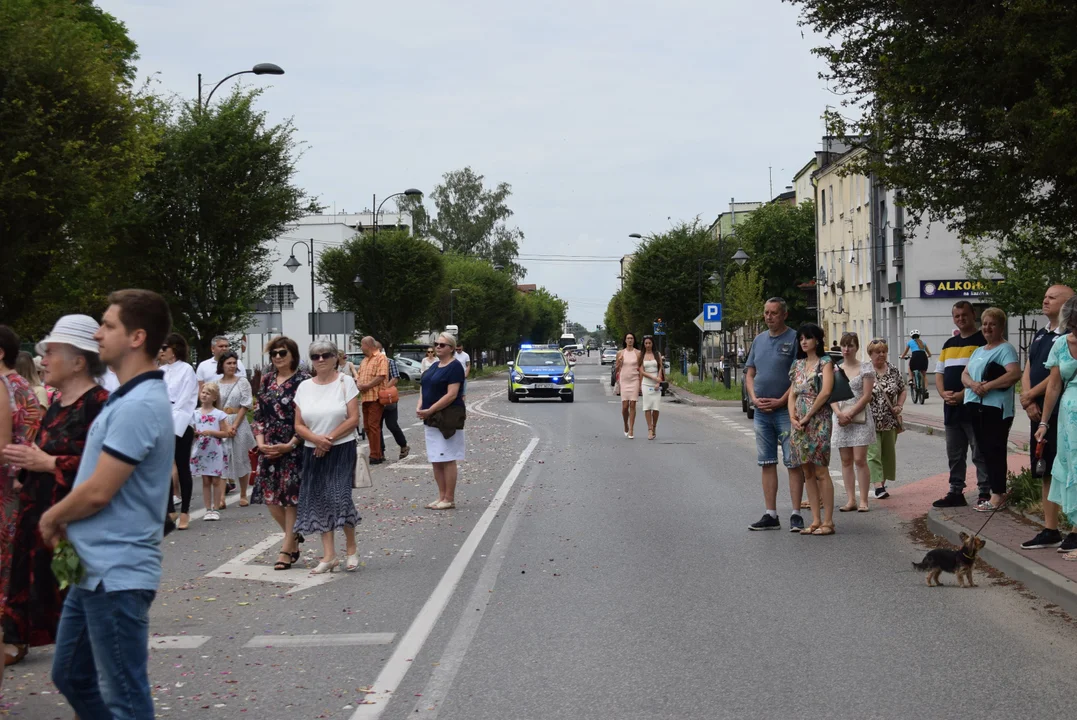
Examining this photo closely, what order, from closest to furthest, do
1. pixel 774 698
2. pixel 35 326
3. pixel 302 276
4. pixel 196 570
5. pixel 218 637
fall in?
pixel 774 698
pixel 218 637
pixel 196 570
pixel 35 326
pixel 302 276

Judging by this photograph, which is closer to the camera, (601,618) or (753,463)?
(601,618)

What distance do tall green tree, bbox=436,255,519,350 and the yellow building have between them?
36095 mm

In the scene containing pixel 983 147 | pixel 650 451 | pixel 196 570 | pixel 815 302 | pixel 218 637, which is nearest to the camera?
pixel 218 637

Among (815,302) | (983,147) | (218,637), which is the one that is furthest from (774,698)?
(815,302)

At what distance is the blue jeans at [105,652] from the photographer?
3.93 m

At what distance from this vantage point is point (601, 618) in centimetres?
738

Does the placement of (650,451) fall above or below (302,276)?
below

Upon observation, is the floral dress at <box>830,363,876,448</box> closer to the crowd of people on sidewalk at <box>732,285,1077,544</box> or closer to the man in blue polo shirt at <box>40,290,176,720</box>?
the crowd of people on sidewalk at <box>732,285,1077,544</box>

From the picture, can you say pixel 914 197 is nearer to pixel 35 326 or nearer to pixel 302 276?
pixel 35 326

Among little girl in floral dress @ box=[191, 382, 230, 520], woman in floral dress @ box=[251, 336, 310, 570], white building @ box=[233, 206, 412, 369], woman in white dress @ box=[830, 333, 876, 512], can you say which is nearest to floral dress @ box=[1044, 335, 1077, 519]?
woman in white dress @ box=[830, 333, 876, 512]

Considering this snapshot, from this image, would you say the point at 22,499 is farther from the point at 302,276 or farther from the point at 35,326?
the point at 302,276

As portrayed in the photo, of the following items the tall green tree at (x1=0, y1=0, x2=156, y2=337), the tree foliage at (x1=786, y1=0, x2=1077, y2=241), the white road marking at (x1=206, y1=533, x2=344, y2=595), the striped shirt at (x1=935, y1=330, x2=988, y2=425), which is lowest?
the white road marking at (x1=206, y1=533, x2=344, y2=595)

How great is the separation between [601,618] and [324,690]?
208 centimetres

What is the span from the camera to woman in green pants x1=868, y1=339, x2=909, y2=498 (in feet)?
41.6
